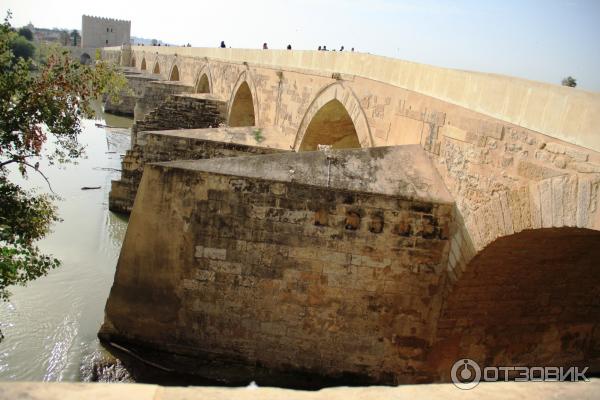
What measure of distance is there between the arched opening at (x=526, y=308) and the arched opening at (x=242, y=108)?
357 inches

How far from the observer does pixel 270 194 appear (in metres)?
4.80

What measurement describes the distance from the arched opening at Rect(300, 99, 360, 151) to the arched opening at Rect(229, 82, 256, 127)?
4.55 metres

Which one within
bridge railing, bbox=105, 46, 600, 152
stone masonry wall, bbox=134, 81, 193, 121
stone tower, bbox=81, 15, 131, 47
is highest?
stone tower, bbox=81, 15, 131, 47

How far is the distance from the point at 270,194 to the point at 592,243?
8.96ft

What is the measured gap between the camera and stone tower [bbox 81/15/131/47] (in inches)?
1927

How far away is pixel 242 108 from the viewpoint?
13469mm

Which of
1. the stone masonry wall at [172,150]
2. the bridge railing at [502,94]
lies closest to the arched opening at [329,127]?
the bridge railing at [502,94]

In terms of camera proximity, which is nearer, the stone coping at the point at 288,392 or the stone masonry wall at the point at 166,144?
the stone coping at the point at 288,392

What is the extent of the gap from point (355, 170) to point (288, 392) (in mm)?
3880

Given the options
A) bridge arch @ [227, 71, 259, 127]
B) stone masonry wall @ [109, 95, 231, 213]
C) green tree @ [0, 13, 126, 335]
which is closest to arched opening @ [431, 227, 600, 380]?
green tree @ [0, 13, 126, 335]

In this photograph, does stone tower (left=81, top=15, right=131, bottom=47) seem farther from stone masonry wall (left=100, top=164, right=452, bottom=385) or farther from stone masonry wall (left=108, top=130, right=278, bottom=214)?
stone masonry wall (left=100, top=164, right=452, bottom=385)

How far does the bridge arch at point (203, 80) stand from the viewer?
16.7m

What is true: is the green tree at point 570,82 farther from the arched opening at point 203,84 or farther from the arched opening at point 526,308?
the arched opening at point 203,84

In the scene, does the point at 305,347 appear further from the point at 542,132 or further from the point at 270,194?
the point at 542,132
